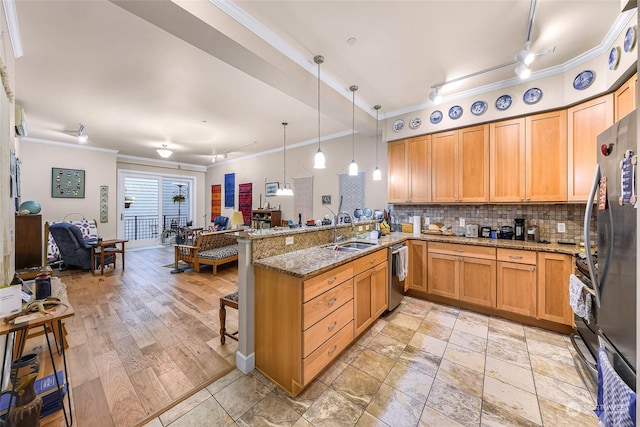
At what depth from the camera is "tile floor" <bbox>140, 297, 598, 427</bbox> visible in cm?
157

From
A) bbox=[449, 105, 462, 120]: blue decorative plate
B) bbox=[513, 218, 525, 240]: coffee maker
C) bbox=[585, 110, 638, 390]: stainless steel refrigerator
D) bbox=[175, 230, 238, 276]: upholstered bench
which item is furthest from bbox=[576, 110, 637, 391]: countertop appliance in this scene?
bbox=[175, 230, 238, 276]: upholstered bench

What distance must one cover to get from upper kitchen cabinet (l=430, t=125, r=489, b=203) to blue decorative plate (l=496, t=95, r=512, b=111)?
0.84 ft

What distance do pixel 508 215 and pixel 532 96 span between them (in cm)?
150

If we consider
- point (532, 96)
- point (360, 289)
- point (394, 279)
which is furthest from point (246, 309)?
point (532, 96)

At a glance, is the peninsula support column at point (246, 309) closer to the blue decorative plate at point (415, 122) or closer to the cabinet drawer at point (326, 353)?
the cabinet drawer at point (326, 353)

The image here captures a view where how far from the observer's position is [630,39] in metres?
1.92

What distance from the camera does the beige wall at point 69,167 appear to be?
536 centimetres

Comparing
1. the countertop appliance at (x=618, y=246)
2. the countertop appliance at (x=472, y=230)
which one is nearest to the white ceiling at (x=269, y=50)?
the countertop appliance at (x=618, y=246)

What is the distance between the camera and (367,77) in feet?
9.37

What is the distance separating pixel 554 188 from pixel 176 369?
4.35m

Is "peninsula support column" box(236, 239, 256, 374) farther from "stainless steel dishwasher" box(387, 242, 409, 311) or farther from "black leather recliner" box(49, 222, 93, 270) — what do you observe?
"black leather recliner" box(49, 222, 93, 270)

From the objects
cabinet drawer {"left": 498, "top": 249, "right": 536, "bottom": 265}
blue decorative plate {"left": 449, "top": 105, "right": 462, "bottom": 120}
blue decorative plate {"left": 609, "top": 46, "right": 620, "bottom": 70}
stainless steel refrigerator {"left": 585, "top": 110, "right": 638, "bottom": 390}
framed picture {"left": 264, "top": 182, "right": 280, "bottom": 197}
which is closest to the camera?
stainless steel refrigerator {"left": 585, "top": 110, "right": 638, "bottom": 390}

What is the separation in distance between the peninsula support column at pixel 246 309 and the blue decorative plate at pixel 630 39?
348cm

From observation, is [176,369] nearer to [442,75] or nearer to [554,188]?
[442,75]
